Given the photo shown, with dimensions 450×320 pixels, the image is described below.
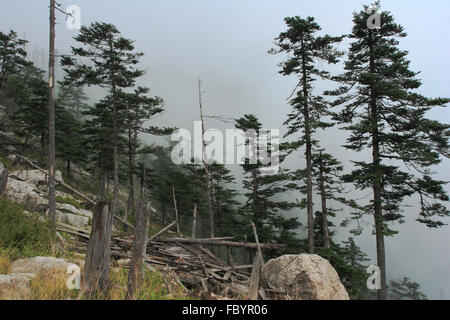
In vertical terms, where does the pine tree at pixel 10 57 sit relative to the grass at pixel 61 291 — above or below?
above

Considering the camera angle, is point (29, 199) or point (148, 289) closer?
point (148, 289)

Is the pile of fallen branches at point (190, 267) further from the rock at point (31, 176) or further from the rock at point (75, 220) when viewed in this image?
the rock at point (31, 176)

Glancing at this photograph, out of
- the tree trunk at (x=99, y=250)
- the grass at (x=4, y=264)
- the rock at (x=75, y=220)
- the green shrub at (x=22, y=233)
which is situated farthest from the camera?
the rock at (x=75, y=220)

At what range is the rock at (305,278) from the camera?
6668mm

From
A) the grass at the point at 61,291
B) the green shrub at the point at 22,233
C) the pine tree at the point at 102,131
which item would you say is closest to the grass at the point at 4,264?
the green shrub at the point at 22,233

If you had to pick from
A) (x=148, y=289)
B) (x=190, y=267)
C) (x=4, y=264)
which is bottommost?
(x=190, y=267)

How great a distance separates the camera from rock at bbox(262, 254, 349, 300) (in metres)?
6.67

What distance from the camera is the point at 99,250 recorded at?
4086 millimetres

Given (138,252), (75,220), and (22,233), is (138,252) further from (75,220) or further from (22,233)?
A: (75,220)

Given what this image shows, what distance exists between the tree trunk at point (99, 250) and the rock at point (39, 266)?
2.77 feet

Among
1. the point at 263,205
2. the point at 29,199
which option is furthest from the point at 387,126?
the point at 29,199

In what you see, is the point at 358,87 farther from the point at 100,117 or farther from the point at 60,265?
the point at 100,117

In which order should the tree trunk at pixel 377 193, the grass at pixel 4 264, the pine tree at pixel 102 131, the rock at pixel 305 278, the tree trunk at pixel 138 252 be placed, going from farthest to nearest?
the pine tree at pixel 102 131 → the tree trunk at pixel 377 193 → the rock at pixel 305 278 → the grass at pixel 4 264 → the tree trunk at pixel 138 252

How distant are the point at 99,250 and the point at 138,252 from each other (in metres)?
0.67
